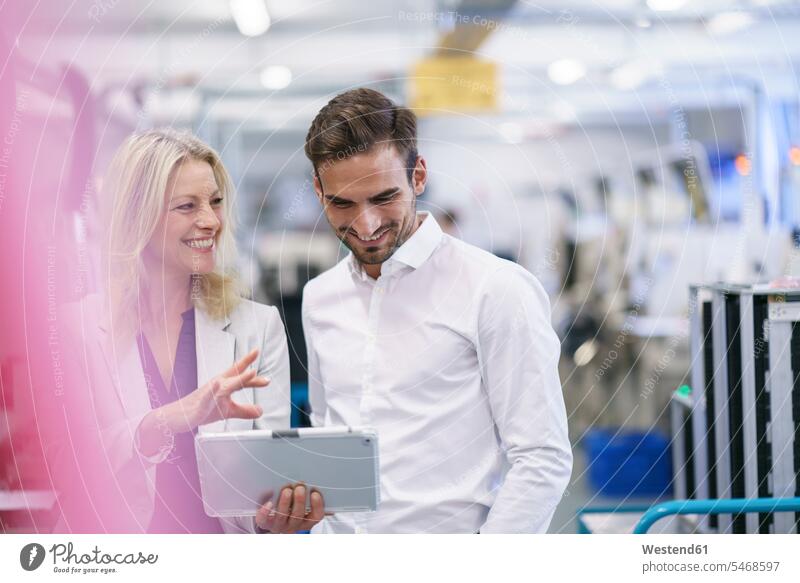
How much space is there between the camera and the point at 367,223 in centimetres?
165

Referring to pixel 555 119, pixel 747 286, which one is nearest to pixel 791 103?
pixel 747 286

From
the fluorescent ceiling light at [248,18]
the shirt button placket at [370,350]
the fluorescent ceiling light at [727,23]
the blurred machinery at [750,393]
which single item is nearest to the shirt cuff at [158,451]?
the shirt button placket at [370,350]

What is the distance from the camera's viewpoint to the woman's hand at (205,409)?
1708mm

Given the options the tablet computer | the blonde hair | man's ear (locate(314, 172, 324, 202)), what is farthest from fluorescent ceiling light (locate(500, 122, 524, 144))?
the tablet computer

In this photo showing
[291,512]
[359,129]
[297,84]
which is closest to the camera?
[359,129]

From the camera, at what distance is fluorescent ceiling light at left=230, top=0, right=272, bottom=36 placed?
6.05 ft

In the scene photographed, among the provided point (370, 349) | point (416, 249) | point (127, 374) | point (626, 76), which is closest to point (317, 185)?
point (416, 249)

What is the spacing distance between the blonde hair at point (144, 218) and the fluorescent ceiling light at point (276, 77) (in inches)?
8.1

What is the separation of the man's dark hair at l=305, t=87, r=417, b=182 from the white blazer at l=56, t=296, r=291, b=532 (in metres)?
0.34

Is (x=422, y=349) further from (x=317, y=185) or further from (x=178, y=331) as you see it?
(x=178, y=331)

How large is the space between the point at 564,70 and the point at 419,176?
0.58m

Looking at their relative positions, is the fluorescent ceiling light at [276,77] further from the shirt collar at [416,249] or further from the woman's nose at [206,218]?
the shirt collar at [416,249]

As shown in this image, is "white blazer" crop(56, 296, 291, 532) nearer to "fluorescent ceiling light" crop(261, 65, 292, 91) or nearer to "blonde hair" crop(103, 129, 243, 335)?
"blonde hair" crop(103, 129, 243, 335)
